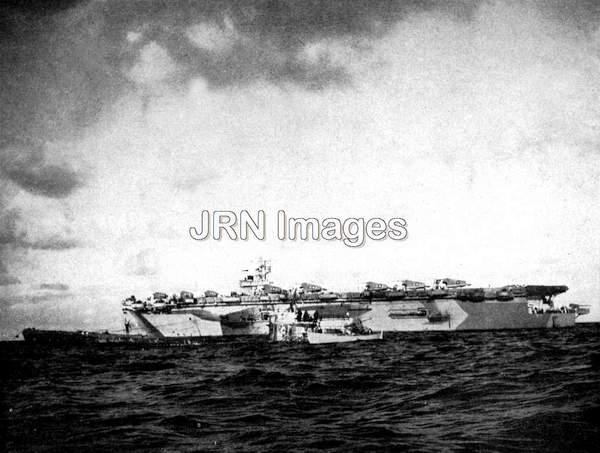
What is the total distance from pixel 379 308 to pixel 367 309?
1.11 meters

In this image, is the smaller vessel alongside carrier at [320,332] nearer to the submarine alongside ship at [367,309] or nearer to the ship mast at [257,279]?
the submarine alongside ship at [367,309]

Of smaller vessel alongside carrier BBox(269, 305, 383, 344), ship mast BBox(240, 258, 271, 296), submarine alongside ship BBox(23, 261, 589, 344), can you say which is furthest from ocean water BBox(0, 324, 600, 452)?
ship mast BBox(240, 258, 271, 296)

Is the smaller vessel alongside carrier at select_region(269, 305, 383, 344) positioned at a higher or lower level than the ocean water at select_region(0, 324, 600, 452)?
lower

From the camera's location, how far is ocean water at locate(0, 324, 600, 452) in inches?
246

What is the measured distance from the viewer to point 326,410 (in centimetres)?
840

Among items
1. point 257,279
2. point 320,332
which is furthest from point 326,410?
point 257,279

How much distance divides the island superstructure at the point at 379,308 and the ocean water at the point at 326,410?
92.8 ft

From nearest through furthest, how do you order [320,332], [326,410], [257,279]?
[326,410]
[320,332]
[257,279]

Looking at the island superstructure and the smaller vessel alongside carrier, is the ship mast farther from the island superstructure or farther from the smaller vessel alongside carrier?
the smaller vessel alongside carrier

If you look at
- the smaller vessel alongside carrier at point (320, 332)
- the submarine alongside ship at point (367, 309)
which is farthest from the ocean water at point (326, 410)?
the submarine alongside ship at point (367, 309)

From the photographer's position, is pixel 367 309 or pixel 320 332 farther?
pixel 367 309

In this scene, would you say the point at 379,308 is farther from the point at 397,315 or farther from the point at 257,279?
the point at 257,279

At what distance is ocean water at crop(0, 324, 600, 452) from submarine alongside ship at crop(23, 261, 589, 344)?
27.9 meters

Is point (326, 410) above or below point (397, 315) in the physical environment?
above
